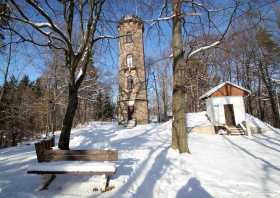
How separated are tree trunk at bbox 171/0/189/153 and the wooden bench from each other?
12.9 feet

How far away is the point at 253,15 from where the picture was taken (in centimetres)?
862

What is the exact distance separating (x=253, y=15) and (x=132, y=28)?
73.0 feet

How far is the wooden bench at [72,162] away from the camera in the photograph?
198 inches

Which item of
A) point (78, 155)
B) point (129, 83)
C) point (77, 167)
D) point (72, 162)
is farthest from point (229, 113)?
point (77, 167)

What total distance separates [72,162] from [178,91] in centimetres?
511

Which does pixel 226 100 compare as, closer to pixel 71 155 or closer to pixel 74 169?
pixel 71 155

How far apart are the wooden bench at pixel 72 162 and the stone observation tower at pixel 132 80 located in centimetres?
2201

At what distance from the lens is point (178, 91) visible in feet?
29.9

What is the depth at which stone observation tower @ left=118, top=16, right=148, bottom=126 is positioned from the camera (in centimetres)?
2858

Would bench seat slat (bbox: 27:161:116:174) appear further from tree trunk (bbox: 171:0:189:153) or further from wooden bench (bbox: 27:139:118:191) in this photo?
tree trunk (bbox: 171:0:189:153)

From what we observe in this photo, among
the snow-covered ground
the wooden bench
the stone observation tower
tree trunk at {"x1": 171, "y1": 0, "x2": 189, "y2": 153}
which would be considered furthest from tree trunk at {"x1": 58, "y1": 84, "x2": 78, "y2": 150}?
the stone observation tower

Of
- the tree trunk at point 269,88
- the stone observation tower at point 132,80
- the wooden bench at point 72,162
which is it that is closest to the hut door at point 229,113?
the tree trunk at point 269,88

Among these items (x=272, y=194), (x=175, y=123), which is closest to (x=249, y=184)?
(x=272, y=194)

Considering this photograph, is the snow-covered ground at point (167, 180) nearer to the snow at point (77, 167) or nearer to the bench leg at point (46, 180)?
the bench leg at point (46, 180)
